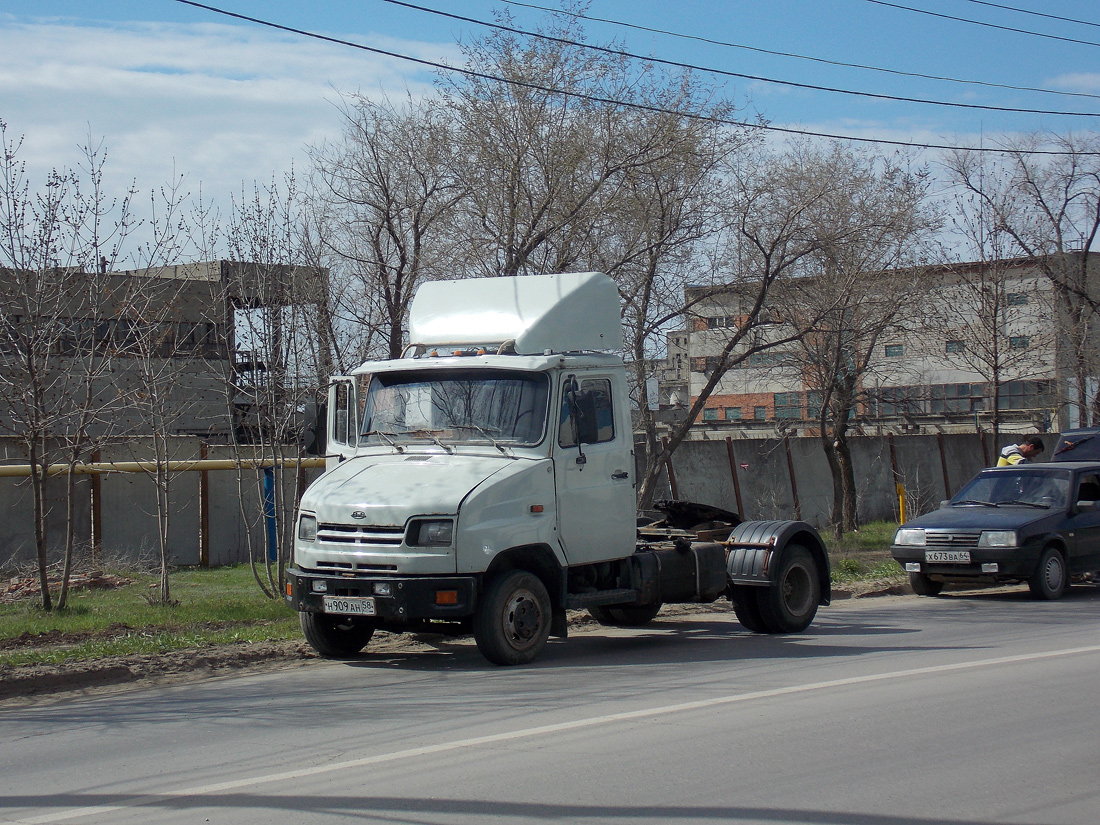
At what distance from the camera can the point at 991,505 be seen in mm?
15195

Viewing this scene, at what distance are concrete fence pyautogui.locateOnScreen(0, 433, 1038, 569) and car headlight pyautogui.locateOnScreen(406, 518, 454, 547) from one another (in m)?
4.80

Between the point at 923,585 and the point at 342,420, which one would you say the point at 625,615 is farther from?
the point at 923,585

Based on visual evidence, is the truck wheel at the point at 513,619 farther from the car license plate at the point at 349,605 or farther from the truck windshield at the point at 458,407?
the truck windshield at the point at 458,407

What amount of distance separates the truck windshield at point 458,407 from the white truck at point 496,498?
0.04 feet

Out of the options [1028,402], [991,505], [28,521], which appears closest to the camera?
[991,505]

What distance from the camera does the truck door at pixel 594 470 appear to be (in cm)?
966

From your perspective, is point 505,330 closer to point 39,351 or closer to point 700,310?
point 39,351

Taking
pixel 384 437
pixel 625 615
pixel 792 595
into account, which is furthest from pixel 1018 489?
pixel 384 437

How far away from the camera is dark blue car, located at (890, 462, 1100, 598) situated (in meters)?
14.0

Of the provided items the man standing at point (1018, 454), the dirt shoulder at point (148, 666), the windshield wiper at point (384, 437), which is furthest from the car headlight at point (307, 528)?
the man standing at point (1018, 454)

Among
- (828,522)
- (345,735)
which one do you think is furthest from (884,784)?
(828,522)

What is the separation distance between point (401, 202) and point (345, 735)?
10426mm

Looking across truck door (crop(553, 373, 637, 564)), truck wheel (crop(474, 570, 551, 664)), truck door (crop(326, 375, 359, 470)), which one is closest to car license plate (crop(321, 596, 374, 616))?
truck wheel (crop(474, 570, 551, 664))

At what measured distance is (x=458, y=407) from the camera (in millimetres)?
9719
